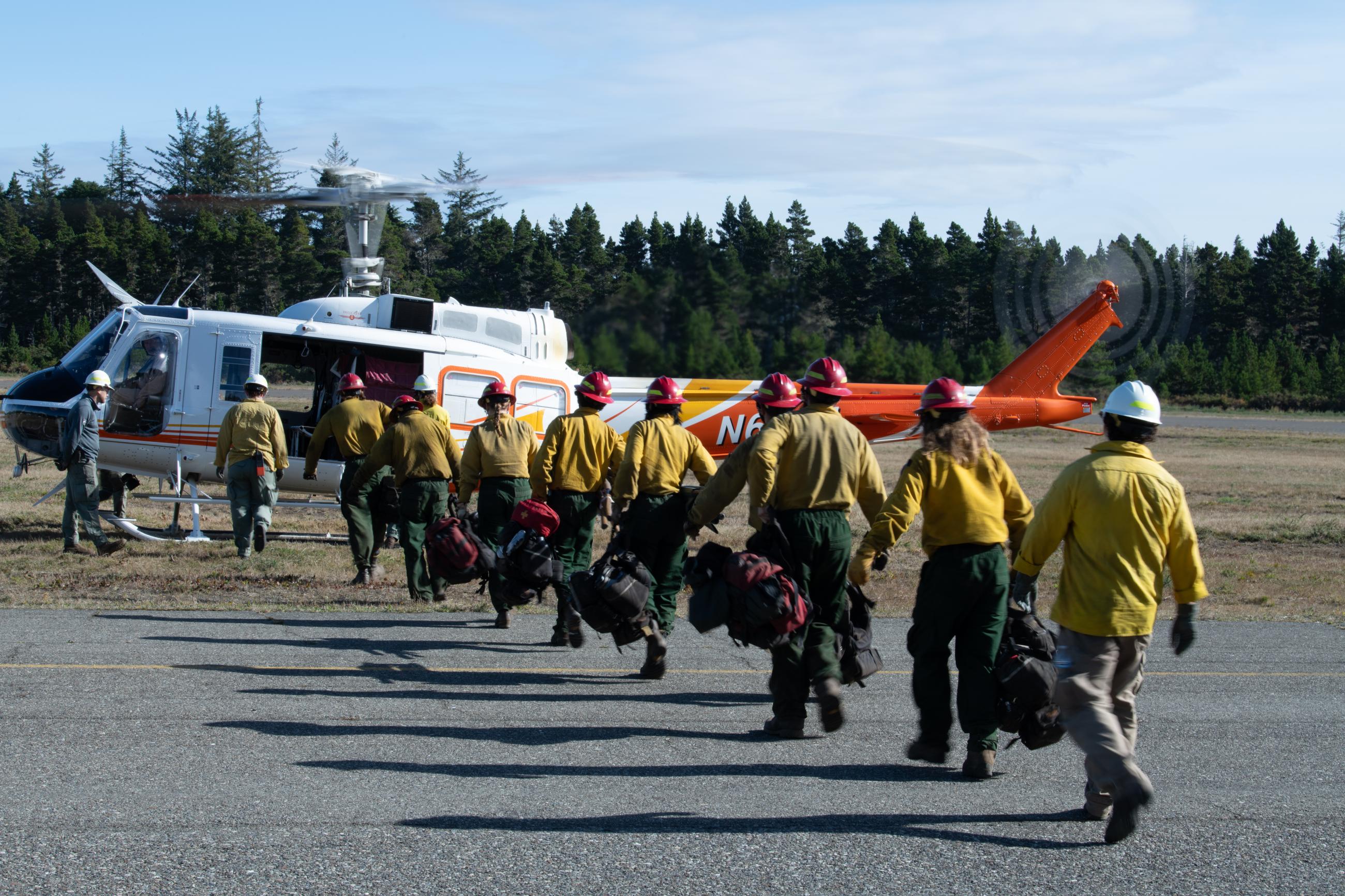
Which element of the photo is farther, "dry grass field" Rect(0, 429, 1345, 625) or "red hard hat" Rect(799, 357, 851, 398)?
"dry grass field" Rect(0, 429, 1345, 625)

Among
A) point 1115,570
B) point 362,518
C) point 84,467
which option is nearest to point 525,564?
point 362,518

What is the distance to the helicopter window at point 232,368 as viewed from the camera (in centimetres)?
1240

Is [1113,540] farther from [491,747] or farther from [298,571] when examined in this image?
[298,571]

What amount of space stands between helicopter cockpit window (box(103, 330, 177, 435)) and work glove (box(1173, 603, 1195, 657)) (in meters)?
10.8

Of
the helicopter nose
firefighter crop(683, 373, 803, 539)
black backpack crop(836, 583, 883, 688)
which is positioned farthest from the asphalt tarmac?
the helicopter nose

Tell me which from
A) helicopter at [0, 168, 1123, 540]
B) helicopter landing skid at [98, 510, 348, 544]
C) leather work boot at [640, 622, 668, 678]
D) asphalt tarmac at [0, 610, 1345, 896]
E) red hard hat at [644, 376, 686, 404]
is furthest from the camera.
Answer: helicopter at [0, 168, 1123, 540]

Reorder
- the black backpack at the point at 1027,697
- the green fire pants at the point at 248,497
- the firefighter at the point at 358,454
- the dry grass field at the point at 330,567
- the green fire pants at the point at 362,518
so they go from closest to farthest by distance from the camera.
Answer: the black backpack at the point at 1027,697, the dry grass field at the point at 330,567, the green fire pants at the point at 362,518, the firefighter at the point at 358,454, the green fire pants at the point at 248,497

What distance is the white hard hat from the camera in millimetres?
4562

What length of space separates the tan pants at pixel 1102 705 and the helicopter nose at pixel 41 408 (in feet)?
36.3

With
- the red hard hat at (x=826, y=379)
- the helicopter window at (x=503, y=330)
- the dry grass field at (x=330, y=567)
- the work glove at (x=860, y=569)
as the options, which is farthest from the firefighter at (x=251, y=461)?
the work glove at (x=860, y=569)

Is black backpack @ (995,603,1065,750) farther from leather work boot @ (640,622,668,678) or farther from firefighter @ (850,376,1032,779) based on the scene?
leather work boot @ (640,622,668,678)

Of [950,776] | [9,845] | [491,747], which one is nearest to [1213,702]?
[950,776]

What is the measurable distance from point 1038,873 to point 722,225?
24.6ft

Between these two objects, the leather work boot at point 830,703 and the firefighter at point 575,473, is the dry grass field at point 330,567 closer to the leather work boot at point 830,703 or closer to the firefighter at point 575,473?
the firefighter at point 575,473
